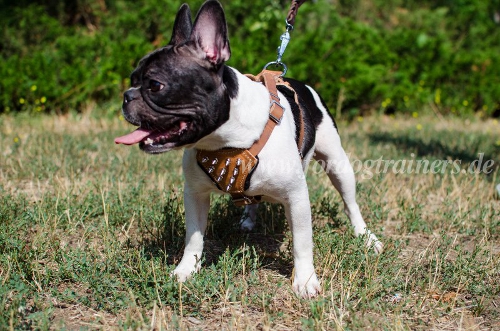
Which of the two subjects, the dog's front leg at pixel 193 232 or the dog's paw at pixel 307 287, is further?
the dog's front leg at pixel 193 232

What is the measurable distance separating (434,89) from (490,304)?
A: 7.43m

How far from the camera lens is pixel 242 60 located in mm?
8656

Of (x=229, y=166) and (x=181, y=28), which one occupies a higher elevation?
(x=181, y=28)

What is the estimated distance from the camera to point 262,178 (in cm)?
302

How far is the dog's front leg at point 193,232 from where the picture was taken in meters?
3.33

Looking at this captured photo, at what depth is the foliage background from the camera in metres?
8.40

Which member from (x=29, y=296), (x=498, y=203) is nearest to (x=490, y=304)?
(x=498, y=203)

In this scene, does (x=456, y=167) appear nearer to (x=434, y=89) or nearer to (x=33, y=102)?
(x=434, y=89)

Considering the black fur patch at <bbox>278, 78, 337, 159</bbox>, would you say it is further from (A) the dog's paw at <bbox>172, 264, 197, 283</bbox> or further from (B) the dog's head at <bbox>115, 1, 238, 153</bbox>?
(A) the dog's paw at <bbox>172, 264, 197, 283</bbox>

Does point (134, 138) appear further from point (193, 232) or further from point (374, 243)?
point (374, 243)

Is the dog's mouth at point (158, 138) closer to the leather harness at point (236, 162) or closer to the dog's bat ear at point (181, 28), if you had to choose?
the leather harness at point (236, 162)

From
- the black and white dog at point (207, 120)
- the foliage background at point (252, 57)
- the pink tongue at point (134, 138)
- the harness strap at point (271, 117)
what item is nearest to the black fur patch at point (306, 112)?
the black and white dog at point (207, 120)

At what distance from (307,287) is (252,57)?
5.96 metres

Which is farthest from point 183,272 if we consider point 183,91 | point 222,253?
point 183,91
